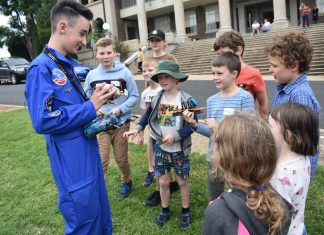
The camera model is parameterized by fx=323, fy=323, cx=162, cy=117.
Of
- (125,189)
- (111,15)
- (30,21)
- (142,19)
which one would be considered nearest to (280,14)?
(142,19)

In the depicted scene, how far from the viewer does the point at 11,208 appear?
4113 millimetres

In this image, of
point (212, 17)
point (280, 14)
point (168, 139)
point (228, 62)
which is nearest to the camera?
point (228, 62)

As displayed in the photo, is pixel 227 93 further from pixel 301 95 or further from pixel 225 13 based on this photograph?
pixel 225 13

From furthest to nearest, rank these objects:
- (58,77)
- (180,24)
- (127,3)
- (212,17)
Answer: (127,3), (212,17), (180,24), (58,77)

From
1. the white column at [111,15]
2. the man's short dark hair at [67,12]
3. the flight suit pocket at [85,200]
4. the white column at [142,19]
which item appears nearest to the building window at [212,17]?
the white column at [142,19]

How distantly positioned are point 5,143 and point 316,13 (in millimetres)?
23646

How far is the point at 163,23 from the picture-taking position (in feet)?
107

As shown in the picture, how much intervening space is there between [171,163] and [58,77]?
4.90 feet

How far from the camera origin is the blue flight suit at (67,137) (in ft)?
6.73

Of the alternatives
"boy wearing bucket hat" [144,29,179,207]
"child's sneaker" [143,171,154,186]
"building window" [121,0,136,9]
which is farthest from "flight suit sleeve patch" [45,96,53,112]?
"building window" [121,0,136,9]

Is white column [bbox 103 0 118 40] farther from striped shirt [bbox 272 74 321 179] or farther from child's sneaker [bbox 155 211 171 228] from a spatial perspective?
striped shirt [bbox 272 74 321 179]

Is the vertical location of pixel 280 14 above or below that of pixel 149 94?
above

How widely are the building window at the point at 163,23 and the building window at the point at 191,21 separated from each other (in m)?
2.10

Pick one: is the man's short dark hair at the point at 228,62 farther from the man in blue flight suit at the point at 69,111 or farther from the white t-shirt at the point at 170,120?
the man in blue flight suit at the point at 69,111
